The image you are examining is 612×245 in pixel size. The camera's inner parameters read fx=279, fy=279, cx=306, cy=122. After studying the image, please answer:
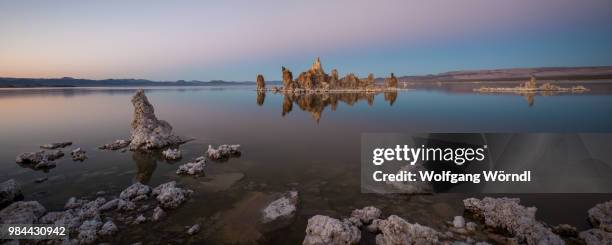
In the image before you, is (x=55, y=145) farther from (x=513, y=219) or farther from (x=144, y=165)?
(x=513, y=219)

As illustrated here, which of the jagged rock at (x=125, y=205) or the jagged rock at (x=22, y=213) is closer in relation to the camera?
the jagged rock at (x=22, y=213)

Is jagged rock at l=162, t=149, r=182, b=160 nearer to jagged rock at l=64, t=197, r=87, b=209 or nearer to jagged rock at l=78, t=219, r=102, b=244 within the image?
jagged rock at l=64, t=197, r=87, b=209

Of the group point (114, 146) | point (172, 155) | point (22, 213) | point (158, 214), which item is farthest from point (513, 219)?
point (114, 146)

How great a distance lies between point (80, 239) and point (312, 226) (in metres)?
6.53

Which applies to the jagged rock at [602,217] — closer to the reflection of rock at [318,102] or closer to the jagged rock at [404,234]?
the jagged rock at [404,234]

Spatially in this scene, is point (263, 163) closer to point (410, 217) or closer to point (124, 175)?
point (124, 175)

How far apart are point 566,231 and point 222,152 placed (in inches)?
608

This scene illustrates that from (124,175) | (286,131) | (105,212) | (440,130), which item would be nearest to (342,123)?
(286,131)

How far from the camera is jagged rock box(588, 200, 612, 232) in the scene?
26.8 ft

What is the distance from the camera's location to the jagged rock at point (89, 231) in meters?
7.81

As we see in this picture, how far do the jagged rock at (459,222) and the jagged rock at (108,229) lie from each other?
10.2 meters

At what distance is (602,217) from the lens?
8516 mm

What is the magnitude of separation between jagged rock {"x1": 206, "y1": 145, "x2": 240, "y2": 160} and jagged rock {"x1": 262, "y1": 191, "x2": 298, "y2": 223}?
741 cm

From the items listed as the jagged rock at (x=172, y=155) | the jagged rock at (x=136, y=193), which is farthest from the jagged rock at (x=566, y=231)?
the jagged rock at (x=172, y=155)
